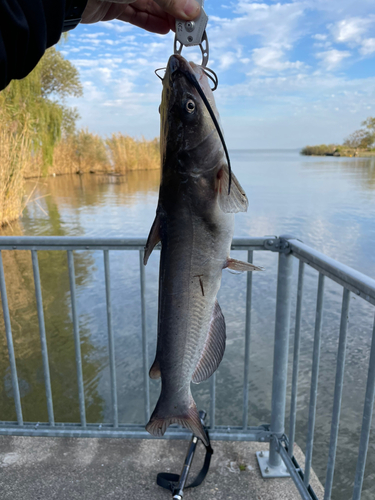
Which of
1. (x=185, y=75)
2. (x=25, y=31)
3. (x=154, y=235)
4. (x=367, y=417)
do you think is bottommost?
(x=367, y=417)

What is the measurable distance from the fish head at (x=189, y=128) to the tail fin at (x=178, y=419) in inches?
31.0

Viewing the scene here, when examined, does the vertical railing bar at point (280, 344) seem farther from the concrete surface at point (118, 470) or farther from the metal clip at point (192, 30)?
the metal clip at point (192, 30)

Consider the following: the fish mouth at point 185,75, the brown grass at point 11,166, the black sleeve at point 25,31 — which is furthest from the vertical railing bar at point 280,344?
the brown grass at point 11,166

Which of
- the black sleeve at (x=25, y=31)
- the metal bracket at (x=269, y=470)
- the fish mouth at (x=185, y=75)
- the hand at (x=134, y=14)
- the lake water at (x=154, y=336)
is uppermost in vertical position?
the hand at (x=134, y=14)

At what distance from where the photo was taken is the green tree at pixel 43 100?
10.5 m

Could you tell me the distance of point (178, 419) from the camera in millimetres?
1315

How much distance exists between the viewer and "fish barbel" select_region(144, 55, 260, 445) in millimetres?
1026

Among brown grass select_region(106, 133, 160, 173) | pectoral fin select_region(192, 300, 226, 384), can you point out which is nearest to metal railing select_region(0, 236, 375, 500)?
pectoral fin select_region(192, 300, 226, 384)

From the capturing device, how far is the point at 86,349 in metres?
4.46

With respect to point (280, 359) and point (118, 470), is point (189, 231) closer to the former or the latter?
point (280, 359)

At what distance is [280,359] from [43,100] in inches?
583

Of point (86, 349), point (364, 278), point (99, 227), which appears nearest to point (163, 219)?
point (364, 278)

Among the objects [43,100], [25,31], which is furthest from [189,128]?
[43,100]

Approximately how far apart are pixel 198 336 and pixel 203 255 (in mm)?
277
